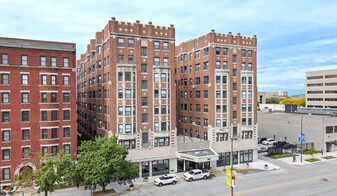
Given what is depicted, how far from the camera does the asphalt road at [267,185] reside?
34.8 metres

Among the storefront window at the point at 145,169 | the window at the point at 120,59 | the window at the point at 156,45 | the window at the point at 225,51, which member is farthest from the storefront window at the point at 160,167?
the window at the point at 225,51

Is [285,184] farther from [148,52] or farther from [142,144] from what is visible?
[148,52]

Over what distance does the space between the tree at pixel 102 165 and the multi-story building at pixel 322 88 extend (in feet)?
338

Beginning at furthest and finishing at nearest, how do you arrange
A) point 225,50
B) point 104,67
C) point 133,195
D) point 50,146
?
point 225,50, point 104,67, point 50,146, point 133,195

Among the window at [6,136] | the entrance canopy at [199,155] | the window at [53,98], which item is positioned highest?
the window at [53,98]

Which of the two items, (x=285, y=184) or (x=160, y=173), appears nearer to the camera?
(x=285, y=184)

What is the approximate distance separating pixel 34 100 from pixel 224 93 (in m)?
35.1

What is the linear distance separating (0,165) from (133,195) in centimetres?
2047

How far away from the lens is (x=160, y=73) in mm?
42969

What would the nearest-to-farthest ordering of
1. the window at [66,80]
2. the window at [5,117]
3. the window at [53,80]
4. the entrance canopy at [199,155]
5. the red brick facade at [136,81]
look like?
the window at [5,117] < the window at [53,80] < the window at [66,80] < the red brick facade at [136,81] < the entrance canopy at [199,155]

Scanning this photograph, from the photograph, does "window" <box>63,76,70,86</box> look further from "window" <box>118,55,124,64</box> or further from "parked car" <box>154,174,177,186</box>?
"parked car" <box>154,174,177,186</box>

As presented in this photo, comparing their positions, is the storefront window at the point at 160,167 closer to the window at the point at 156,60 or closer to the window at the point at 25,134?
the window at the point at 156,60

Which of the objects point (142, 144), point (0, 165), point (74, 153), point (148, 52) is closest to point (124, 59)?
point (148, 52)

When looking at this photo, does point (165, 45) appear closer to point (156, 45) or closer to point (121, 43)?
point (156, 45)
